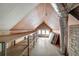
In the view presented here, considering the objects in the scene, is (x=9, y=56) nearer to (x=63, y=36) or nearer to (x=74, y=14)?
(x=63, y=36)

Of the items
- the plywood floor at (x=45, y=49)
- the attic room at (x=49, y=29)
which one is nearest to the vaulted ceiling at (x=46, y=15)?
the attic room at (x=49, y=29)

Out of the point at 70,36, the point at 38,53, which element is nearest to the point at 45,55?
the point at 38,53

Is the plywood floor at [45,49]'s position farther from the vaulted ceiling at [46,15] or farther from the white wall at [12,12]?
the white wall at [12,12]

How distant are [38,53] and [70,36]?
50 centimetres

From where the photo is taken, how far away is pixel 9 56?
1854mm

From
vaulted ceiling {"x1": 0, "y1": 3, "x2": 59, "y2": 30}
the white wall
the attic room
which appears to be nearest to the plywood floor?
the attic room

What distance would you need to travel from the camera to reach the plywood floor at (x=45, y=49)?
6.15ft

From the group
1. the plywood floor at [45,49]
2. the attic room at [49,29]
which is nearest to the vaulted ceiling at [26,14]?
the attic room at [49,29]

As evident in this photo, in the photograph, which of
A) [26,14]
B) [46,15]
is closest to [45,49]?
[46,15]

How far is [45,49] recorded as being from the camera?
193 cm

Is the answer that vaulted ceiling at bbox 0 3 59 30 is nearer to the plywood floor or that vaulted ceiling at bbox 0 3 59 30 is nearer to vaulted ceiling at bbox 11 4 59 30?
vaulted ceiling at bbox 11 4 59 30

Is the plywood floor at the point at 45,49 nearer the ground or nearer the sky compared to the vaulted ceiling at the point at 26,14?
nearer the ground

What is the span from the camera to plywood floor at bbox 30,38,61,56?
187 centimetres

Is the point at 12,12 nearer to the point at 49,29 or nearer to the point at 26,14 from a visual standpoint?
the point at 26,14
